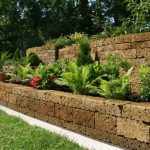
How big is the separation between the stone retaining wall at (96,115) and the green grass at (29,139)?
387 millimetres

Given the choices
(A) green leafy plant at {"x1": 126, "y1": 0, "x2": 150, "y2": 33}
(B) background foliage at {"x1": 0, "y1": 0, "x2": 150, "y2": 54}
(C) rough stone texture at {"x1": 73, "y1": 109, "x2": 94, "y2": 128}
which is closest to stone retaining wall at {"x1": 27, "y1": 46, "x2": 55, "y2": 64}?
(A) green leafy plant at {"x1": 126, "y1": 0, "x2": 150, "y2": 33}

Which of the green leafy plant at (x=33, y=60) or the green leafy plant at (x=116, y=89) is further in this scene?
the green leafy plant at (x=33, y=60)

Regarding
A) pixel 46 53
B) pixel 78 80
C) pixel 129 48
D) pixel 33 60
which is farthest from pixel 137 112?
pixel 33 60

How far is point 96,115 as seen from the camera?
5477 millimetres

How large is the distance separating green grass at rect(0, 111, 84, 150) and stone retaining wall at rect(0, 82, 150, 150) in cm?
39

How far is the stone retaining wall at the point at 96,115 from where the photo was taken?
467 centimetres

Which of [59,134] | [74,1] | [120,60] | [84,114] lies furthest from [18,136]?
[74,1]

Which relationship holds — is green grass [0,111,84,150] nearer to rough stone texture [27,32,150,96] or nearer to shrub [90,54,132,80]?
shrub [90,54,132,80]

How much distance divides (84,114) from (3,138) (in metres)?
1.37

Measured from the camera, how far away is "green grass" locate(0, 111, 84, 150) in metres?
5.29

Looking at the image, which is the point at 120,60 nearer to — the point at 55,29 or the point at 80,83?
the point at 80,83

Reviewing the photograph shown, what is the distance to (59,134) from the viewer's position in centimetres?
600

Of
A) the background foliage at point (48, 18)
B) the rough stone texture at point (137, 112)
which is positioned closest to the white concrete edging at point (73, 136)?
the rough stone texture at point (137, 112)

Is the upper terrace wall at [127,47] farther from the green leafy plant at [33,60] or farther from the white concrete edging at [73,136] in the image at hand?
the green leafy plant at [33,60]
